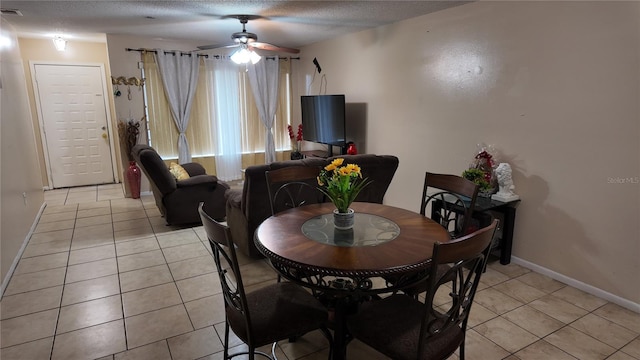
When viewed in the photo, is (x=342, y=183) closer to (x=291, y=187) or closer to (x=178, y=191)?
(x=291, y=187)

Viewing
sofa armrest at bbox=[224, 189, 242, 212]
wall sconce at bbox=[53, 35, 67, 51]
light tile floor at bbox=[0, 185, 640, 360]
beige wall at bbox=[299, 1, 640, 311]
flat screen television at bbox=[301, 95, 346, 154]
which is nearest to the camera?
light tile floor at bbox=[0, 185, 640, 360]

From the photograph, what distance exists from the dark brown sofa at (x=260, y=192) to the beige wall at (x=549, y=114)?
38.6 inches

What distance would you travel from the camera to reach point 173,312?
2576 mm

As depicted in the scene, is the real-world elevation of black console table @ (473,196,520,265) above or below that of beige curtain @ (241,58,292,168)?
below

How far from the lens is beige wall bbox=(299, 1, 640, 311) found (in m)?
2.53

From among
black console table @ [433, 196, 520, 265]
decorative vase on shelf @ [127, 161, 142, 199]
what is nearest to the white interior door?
decorative vase on shelf @ [127, 161, 142, 199]

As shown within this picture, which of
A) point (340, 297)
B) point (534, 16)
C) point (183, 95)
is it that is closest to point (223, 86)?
point (183, 95)

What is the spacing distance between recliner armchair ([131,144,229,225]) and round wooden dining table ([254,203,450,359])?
233 centimetres

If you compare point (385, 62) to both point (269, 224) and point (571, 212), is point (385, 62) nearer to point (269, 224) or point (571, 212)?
point (571, 212)

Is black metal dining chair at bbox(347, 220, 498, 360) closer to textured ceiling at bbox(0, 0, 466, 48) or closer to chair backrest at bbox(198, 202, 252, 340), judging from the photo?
chair backrest at bbox(198, 202, 252, 340)

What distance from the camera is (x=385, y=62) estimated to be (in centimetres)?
461

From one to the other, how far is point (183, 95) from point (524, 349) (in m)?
5.63

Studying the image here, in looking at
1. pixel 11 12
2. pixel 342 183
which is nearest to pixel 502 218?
pixel 342 183

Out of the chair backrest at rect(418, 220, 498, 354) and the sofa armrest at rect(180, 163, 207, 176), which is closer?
the chair backrest at rect(418, 220, 498, 354)
